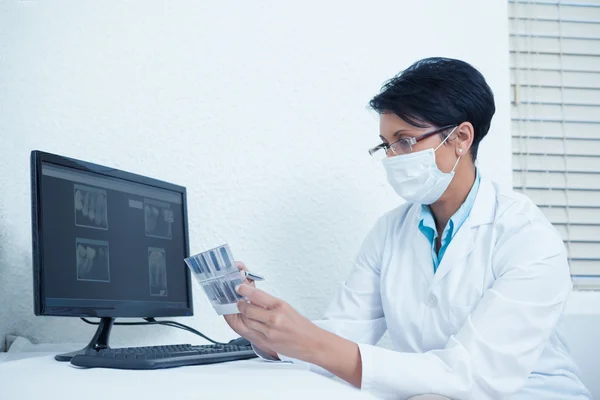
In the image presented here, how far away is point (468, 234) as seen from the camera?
138 centimetres

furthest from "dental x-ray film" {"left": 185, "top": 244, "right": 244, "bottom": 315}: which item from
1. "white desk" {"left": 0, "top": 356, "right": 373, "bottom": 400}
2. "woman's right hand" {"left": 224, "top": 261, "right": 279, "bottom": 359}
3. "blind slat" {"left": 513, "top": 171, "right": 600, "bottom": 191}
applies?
"blind slat" {"left": 513, "top": 171, "right": 600, "bottom": 191}

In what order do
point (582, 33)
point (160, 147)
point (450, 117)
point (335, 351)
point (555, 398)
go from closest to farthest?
point (335, 351) → point (555, 398) → point (450, 117) → point (160, 147) → point (582, 33)

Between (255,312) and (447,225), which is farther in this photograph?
(447,225)

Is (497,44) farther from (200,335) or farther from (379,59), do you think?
(200,335)

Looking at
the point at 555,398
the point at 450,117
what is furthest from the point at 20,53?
the point at 555,398

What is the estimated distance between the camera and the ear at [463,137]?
1437mm

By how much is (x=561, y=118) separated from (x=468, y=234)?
875 mm

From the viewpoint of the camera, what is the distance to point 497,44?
188 centimetres

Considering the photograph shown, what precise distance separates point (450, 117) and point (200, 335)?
32.0 inches

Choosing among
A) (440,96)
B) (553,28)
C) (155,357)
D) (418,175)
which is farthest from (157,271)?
(553,28)

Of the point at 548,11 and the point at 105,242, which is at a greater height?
the point at 548,11

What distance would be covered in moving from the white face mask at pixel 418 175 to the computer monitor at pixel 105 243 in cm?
54

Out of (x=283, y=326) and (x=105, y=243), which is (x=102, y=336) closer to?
(x=105, y=243)

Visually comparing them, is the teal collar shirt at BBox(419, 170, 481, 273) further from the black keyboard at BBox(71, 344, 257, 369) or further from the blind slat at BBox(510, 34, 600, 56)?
the blind slat at BBox(510, 34, 600, 56)
